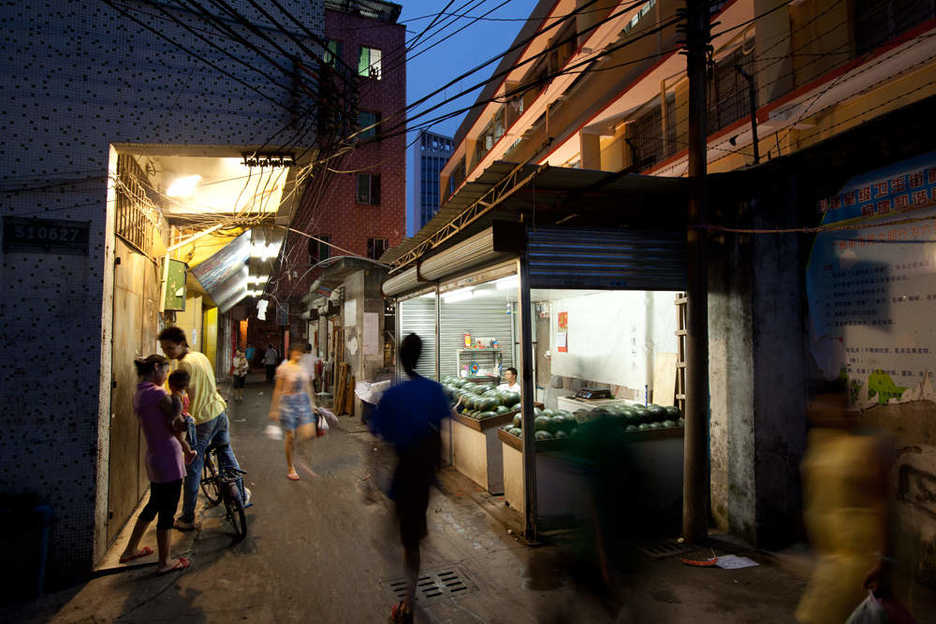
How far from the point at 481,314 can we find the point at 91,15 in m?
8.47

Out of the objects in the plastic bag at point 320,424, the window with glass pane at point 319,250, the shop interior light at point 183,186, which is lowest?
the plastic bag at point 320,424

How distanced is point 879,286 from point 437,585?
16.8 feet

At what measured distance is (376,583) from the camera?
4527mm

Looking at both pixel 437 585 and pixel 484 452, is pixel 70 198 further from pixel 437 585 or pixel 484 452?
pixel 484 452

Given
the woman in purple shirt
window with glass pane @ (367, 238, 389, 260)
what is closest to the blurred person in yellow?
the woman in purple shirt

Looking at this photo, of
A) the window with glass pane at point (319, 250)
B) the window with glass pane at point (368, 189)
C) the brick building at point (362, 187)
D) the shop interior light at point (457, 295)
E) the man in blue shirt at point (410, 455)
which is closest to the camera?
the man in blue shirt at point (410, 455)

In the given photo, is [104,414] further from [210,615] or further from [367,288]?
[367,288]

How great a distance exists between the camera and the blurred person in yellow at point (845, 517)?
271cm

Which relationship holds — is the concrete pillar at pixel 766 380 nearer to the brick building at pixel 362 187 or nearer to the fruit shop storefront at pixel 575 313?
the fruit shop storefront at pixel 575 313

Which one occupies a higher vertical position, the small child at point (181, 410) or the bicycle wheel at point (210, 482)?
the small child at point (181, 410)

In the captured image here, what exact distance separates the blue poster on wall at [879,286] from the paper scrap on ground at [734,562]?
195 centimetres

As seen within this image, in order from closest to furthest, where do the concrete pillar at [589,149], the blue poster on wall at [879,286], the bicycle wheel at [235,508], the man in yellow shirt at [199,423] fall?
the blue poster on wall at [879,286] → the bicycle wheel at [235,508] → the man in yellow shirt at [199,423] → the concrete pillar at [589,149]

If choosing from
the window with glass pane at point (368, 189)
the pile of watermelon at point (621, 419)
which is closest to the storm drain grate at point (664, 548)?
the pile of watermelon at point (621, 419)

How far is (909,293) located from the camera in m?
4.42
